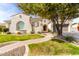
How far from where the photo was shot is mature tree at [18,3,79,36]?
1416 millimetres

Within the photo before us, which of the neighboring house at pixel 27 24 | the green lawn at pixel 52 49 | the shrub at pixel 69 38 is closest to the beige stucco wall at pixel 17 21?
the neighboring house at pixel 27 24

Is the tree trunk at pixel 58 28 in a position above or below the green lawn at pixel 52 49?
above

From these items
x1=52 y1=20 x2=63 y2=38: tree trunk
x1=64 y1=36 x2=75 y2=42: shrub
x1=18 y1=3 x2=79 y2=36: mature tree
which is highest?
x1=18 y1=3 x2=79 y2=36: mature tree

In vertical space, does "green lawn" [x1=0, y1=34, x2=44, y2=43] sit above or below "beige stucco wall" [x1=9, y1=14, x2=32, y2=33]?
below

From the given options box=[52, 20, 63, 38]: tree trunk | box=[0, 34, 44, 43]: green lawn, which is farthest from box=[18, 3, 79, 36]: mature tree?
box=[0, 34, 44, 43]: green lawn

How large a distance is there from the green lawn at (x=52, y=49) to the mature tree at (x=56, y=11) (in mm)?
95

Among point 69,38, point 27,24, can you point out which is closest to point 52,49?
point 69,38

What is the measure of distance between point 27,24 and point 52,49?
0.90 feet

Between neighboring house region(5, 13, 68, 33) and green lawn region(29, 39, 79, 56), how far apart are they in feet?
0.37

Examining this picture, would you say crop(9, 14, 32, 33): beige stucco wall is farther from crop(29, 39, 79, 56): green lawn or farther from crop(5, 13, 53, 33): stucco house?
crop(29, 39, 79, 56): green lawn

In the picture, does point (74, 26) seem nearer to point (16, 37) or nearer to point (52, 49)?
point (52, 49)

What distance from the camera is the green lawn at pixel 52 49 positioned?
4.54 feet

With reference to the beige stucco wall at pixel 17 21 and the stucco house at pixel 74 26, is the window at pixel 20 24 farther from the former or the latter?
the stucco house at pixel 74 26

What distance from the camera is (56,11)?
1438mm
